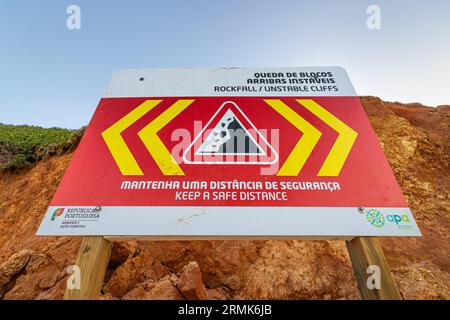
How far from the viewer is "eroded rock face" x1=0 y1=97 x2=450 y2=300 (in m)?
2.17

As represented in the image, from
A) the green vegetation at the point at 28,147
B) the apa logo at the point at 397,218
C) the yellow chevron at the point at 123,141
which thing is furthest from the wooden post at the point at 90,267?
the green vegetation at the point at 28,147

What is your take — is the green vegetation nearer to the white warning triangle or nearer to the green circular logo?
the white warning triangle

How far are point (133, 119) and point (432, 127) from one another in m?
6.42

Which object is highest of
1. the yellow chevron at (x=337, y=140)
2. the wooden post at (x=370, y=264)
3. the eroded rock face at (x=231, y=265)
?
the yellow chevron at (x=337, y=140)

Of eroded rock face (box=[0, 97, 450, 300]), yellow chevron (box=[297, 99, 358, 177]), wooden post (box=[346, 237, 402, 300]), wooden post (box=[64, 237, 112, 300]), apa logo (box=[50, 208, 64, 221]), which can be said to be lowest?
eroded rock face (box=[0, 97, 450, 300])

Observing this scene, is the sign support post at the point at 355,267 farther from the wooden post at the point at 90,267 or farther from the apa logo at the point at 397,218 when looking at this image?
the apa logo at the point at 397,218

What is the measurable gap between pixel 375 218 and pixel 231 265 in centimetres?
169

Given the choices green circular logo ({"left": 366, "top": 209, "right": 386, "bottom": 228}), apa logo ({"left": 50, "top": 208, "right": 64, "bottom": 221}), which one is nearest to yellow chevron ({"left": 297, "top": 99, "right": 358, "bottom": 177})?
green circular logo ({"left": 366, "top": 209, "right": 386, "bottom": 228})

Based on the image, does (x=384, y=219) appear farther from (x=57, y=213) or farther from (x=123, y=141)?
(x=57, y=213)

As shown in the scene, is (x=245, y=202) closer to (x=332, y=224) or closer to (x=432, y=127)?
(x=332, y=224)

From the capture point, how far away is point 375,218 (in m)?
1.58

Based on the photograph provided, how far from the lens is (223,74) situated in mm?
2449

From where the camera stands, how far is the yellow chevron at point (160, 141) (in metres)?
1.83

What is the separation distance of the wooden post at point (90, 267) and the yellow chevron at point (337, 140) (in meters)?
1.74
